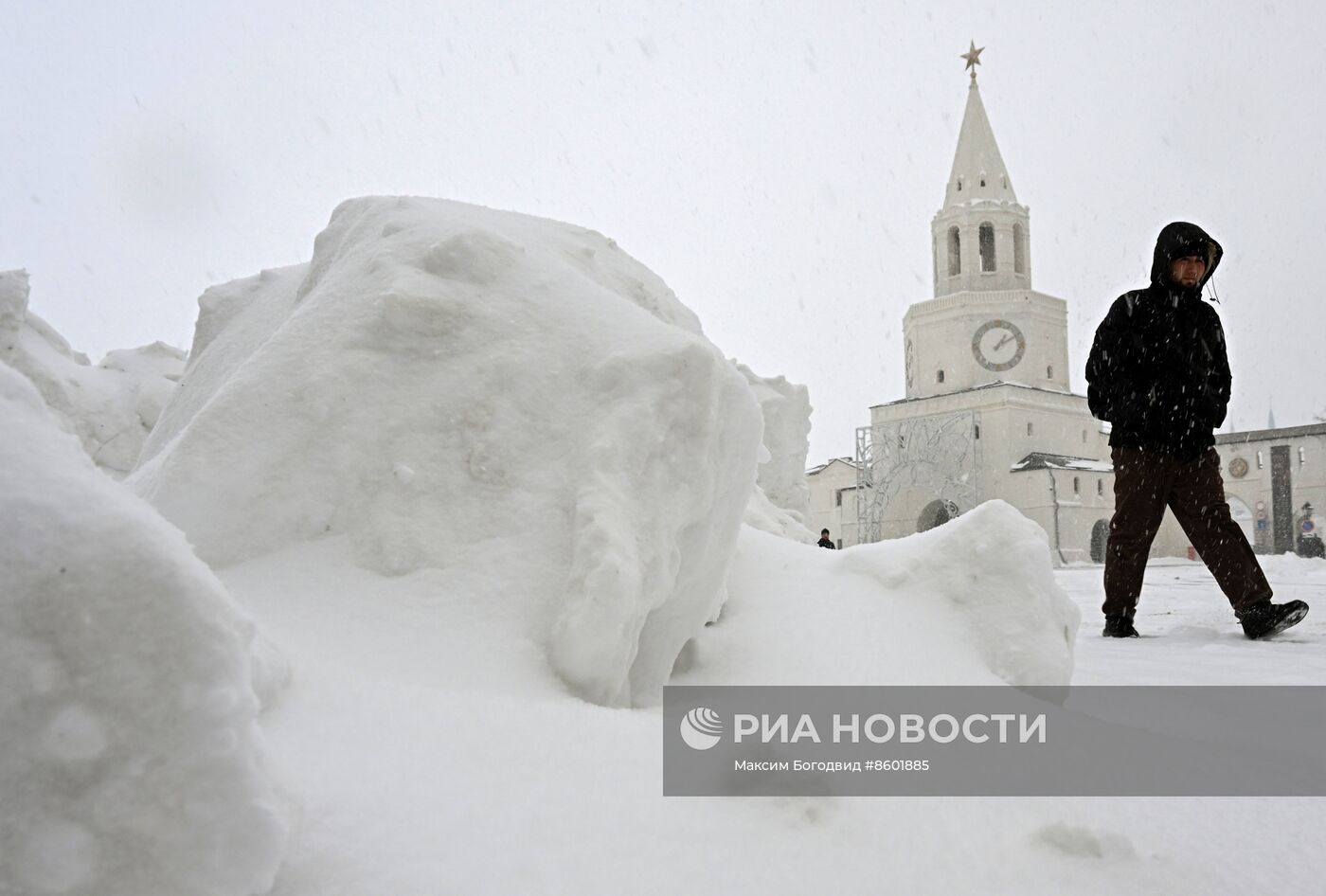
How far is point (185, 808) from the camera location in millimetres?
849

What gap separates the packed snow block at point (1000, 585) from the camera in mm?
2531

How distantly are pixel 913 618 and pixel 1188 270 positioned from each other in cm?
297

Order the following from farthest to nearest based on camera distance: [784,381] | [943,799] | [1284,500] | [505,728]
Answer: [1284,500] < [784,381] < [943,799] < [505,728]

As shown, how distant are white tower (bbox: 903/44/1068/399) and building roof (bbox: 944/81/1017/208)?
4 centimetres

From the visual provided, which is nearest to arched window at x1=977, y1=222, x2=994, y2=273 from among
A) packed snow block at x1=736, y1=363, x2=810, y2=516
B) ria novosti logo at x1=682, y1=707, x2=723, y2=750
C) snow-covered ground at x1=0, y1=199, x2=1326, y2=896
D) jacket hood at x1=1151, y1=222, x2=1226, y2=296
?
packed snow block at x1=736, y1=363, x2=810, y2=516

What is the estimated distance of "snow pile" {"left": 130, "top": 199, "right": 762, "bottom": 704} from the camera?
1891 mm

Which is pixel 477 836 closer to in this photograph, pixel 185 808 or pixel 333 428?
pixel 185 808

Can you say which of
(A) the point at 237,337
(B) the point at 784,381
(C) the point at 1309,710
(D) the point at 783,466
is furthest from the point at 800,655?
(B) the point at 784,381

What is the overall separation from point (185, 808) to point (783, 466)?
11.5 metres

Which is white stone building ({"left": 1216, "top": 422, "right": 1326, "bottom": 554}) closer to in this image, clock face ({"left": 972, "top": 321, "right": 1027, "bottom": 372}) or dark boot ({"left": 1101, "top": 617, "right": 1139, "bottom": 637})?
clock face ({"left": 972, "top": 321, "right": 1027, "bottom": 372})

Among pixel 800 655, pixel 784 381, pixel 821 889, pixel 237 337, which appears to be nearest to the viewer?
pixel 821 889

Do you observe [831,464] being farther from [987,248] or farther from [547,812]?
[547,812]

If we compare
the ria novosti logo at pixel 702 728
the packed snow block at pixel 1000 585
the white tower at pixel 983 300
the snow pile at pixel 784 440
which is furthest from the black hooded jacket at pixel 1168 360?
the white tower at pixel 983 300

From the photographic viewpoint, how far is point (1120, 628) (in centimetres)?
449
